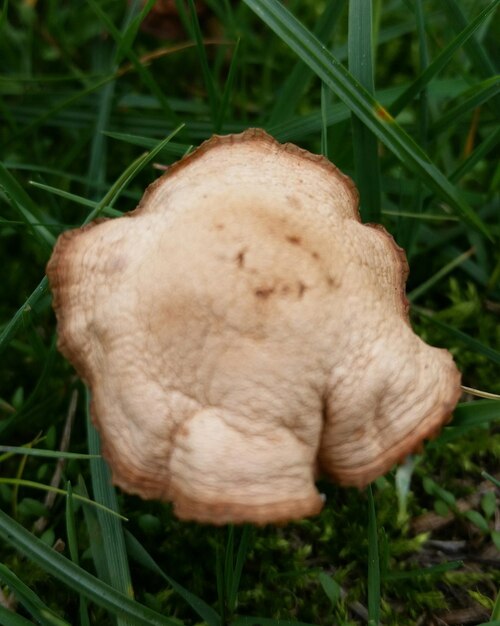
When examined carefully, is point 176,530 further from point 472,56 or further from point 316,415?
point 472,56

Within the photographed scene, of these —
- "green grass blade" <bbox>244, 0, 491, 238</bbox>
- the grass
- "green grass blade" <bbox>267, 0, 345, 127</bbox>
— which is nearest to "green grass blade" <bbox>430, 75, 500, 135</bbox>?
the grass

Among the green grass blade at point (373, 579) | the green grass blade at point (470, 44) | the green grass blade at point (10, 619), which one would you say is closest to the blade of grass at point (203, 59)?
the green grass blade at point (470, 44)

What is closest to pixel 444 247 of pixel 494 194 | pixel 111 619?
pixel 494 194

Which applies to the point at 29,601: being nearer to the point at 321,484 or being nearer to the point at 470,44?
the point at 321,484

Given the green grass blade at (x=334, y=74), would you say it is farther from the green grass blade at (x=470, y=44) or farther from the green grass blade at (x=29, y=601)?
the green grass blade at (x=29, y=601)

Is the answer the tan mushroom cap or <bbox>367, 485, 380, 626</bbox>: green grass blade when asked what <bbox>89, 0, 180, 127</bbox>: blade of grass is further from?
<bbox>367, 485, 380, 626</bbox>: green grass blade

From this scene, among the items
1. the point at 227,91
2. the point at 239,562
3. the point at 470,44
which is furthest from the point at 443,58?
the point at 239,562
